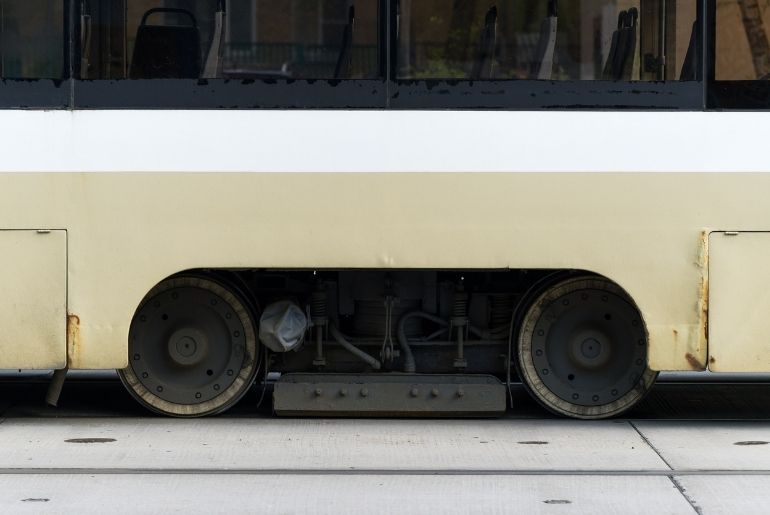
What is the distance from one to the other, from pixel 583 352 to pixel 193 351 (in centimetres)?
222

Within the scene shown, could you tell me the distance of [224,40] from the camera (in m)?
7.67

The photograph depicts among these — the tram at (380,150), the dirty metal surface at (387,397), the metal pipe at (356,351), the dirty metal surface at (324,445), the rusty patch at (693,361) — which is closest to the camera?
the dirty metal surface at (324,445)

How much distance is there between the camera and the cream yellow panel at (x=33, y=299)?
7695 mm

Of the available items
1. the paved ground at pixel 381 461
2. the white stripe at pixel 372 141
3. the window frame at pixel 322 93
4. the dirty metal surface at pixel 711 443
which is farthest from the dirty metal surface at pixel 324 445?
the window frame at pixel 322 93

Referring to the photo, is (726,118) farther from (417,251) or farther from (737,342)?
(417,251)

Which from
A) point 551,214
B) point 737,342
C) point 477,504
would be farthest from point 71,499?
point 737,342

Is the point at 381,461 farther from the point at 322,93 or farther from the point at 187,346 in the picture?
the point at 322,93

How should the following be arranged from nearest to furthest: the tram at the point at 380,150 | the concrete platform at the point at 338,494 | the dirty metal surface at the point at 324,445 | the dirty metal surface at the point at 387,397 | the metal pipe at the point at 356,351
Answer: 1. the concrete platform at the point at 338,494
2. the dirty metal surface at the point at 324,445
3. the tram at the point at 380,150
4. the dirty metal surface at the point at 387,397
5. the metal pipe at the point at 356,351

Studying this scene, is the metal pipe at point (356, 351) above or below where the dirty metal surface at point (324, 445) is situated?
above

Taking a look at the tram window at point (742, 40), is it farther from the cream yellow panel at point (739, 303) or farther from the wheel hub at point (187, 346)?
the wheel hub at point (187, 346)

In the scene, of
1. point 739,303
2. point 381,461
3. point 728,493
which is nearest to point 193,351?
point 381,461

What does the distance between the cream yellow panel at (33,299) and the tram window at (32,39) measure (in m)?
0.87

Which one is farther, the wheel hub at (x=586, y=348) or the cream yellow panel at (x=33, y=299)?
the wheel hub at (x=586, y=348)

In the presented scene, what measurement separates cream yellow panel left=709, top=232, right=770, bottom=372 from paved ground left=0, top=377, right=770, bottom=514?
17.0 inches
